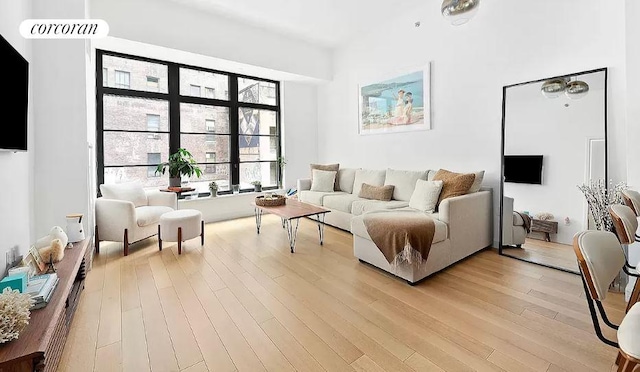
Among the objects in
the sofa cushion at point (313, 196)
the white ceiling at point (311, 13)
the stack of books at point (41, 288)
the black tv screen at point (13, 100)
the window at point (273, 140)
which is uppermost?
the white ceiling at point (311, 13)

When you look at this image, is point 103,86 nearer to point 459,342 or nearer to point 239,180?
point 239,180

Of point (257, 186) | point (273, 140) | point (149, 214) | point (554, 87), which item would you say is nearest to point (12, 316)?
point (149, 214)

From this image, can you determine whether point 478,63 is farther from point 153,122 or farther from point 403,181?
point 153,122

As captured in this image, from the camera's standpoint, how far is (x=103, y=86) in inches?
159

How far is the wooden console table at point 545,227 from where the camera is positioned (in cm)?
295

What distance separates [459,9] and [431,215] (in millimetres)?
1961

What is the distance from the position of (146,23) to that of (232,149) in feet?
7.28

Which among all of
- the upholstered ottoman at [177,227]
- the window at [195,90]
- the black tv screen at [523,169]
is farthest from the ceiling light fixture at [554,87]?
the window at [195,90]

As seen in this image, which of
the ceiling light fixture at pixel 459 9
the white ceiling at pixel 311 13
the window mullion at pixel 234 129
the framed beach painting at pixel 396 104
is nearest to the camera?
the ceiling light fixture at pixel 459 9

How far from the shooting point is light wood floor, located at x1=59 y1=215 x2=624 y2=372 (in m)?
1.59

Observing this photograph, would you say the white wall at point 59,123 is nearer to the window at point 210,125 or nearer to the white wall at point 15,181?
the white wall at point 15,181

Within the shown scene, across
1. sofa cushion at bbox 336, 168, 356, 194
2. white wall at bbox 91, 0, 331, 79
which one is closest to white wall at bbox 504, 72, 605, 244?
sofa cushion at bbox 336, 168, 356, 194

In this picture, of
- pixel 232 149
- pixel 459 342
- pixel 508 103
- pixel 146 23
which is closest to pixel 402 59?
pixel 508 103

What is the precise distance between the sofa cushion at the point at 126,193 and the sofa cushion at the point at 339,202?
255cm
